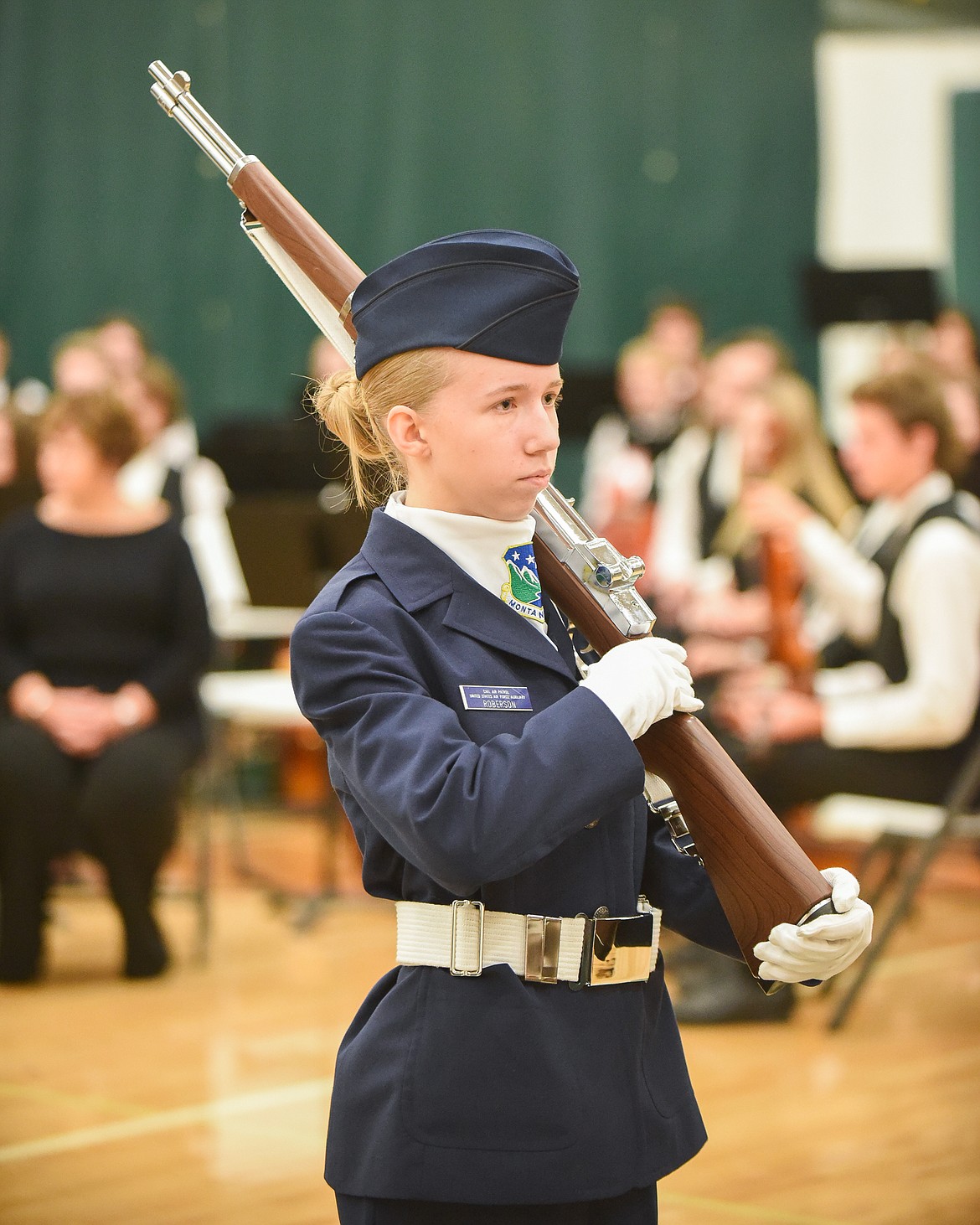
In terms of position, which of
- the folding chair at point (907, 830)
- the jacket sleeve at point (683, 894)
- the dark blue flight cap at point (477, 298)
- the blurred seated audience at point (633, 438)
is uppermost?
the dark blue flight cap at point (477, 298)

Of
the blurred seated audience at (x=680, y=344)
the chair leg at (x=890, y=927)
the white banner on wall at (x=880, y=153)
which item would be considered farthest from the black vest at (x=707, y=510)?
the white banner on wall at (x=880, y=153)

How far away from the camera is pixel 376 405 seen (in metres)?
1.63

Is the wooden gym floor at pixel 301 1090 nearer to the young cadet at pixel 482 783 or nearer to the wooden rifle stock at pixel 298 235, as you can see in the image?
the young cadet at pixel 482 783

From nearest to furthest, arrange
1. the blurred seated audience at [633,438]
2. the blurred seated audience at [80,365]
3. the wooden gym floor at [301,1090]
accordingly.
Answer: the wooden gym floor at [301,1090], the blurred seated audience at [80,365], the blurred seated audience at [633,438]

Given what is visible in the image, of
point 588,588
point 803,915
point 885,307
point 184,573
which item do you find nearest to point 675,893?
point 803,915

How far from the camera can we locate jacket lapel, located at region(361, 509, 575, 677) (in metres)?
1.62

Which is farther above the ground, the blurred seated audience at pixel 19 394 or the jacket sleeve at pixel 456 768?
the jacket sleeve at pixel 456 768

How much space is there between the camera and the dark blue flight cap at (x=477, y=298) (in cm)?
155

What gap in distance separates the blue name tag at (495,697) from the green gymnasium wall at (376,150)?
7022mm

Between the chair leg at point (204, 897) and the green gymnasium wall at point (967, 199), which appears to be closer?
the chair leg at point (204, 897)

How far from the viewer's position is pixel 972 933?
5121mm

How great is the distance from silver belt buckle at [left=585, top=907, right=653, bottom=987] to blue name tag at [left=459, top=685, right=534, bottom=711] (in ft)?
0.66

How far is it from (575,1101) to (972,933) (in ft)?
12.6

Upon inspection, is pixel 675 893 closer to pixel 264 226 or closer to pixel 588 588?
pixel 588 588
